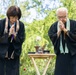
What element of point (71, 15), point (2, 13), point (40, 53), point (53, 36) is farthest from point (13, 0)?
point (53, 36)

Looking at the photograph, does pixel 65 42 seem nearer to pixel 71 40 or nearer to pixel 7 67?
pixel 71 40

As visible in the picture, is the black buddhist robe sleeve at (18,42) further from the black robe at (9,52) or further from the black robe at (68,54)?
the black robe at (68,54)

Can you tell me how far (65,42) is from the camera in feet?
13.3

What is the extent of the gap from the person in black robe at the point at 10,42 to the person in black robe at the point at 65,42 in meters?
0.53

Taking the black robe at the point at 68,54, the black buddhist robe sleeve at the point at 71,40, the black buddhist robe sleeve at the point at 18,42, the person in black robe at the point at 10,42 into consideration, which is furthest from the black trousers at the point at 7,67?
the black buddhist robe sleeve at the point at 71,40

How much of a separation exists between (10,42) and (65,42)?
2.48ft

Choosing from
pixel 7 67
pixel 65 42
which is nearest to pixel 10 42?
pixel 7 67

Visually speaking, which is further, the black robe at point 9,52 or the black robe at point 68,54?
the black robe at point 68,54

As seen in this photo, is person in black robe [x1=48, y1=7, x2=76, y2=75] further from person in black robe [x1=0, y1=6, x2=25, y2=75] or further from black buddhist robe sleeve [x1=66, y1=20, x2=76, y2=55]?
person in black robe [x1=0, y1=6, x2=25, y2=75]

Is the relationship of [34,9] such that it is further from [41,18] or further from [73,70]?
[73,70]

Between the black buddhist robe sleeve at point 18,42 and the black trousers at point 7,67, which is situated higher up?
the black buddhist robe sleeve at point 18,42

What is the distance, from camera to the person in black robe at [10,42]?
379 centimetres

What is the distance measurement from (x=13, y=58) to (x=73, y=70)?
845 millimetres

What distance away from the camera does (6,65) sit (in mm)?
3826
